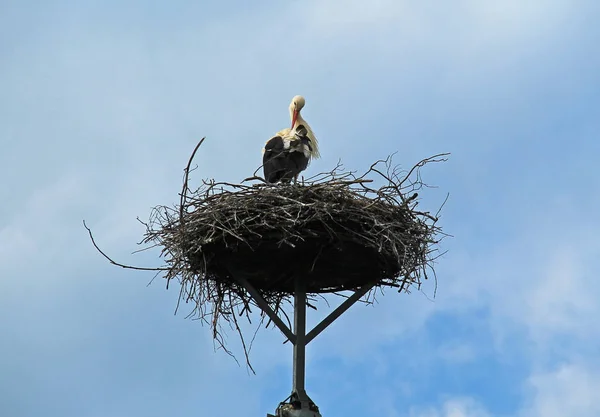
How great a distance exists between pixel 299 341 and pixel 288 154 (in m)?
2.80

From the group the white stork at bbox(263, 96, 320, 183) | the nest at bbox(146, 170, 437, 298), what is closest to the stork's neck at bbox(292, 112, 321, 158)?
the white stork at bbox(263, 96, 320, 183)

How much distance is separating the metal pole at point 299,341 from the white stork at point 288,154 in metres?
2.18

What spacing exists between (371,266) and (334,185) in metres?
0.73

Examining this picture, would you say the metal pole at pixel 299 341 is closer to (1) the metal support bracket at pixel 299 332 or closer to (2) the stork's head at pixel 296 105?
(1) the metal support bracket at pixel 299 332

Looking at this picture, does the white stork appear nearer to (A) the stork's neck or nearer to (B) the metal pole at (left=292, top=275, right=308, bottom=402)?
(A) the stork's neck

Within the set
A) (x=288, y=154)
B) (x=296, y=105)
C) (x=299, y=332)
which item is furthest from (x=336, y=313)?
(x=296, y=105)

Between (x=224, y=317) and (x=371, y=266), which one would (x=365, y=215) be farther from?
(x=224, y=317)

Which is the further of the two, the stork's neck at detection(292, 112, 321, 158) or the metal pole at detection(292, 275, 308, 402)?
the stork's neck at detection(292, 112, 321, 158)

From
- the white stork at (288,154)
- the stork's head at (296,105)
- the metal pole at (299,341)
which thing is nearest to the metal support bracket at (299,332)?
the metal pole at (299,341)

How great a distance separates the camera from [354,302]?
8273 mm

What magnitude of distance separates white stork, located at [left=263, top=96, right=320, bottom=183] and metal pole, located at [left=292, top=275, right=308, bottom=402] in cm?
218

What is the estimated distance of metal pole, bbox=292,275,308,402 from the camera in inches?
304

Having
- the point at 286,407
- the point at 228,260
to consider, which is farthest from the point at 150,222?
the point at 286,407

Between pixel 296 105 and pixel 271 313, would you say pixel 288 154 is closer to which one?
pixel 296 105
